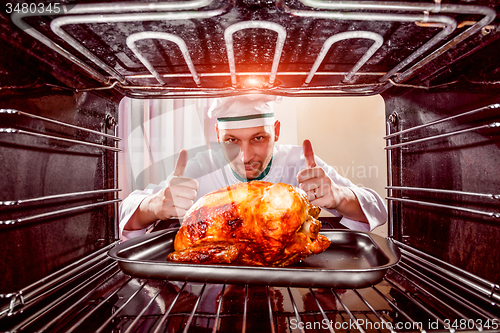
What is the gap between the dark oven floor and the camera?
535 mm

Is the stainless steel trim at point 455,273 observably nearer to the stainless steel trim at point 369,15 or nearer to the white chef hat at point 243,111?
the stainless steel trim at point 369,15

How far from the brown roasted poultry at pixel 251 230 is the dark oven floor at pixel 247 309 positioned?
0.36 ft

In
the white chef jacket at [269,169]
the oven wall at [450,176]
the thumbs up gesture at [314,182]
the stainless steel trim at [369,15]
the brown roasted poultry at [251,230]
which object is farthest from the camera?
the white chef jacket at [269,169]

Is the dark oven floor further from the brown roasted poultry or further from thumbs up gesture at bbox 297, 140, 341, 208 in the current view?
thumbs up gesture at bbox 297, 140, 341, 208

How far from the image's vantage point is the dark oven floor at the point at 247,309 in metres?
0.53

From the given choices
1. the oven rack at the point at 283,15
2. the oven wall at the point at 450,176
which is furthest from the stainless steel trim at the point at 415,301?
the oven rack at the point at 283,15

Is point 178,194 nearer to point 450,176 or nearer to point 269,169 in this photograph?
point 450,176

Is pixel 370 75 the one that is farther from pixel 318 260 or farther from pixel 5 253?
pixel 5 253

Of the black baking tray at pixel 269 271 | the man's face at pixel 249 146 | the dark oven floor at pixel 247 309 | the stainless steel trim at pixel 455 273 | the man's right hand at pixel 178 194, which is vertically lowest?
the dark oven floor at pixel 247 309

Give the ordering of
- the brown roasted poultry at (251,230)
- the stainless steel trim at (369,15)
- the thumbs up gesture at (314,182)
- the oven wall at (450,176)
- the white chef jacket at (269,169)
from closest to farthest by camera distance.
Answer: the stainless steel trim at (369,15)
the oven wall at (450,176)
the brown roasted poultry at (251,230)
the thumbs up gesture at (314,182)
the white chef jacket at (269,169)

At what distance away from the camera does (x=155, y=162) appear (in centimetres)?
246

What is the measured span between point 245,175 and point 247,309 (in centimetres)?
141

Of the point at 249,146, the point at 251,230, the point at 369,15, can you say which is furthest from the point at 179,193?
the point at 369,15

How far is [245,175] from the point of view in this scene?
201 cm
